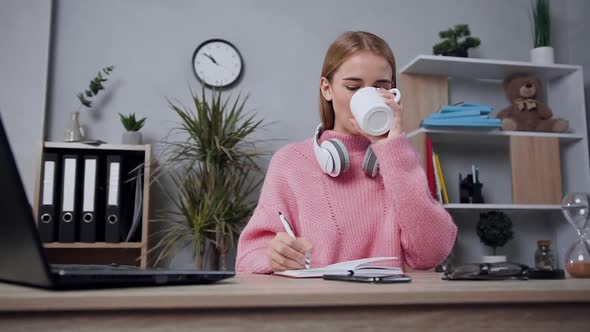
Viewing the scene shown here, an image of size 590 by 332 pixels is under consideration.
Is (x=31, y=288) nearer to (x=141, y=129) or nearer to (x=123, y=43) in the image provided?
(x=141, y=129)

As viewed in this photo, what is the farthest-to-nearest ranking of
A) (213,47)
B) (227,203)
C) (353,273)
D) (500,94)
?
(500,94) < (213,47) < (227,203) < (353,273)

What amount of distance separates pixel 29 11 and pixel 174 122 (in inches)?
35.5

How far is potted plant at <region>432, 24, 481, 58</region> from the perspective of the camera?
2977mm

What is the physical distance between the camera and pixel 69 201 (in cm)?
236

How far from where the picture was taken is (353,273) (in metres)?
0.77

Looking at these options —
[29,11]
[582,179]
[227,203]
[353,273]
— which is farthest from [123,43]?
[582,179]

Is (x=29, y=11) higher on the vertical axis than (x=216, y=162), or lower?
higher

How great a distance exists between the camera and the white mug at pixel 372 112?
45.7 inches

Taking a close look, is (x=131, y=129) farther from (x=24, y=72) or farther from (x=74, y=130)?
(x=24, y=72)

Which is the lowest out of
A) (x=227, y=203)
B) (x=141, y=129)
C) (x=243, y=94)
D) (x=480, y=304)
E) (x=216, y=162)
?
(x=480, y=304)

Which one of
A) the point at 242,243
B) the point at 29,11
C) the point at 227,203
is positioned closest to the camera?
the point at 242,243

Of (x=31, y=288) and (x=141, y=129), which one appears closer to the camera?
(x=31, y=288)

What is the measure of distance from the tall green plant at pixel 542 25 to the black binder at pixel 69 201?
8.78ft

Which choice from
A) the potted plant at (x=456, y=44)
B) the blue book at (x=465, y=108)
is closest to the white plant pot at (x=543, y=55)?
the potted plant at (x=456, y=44)
